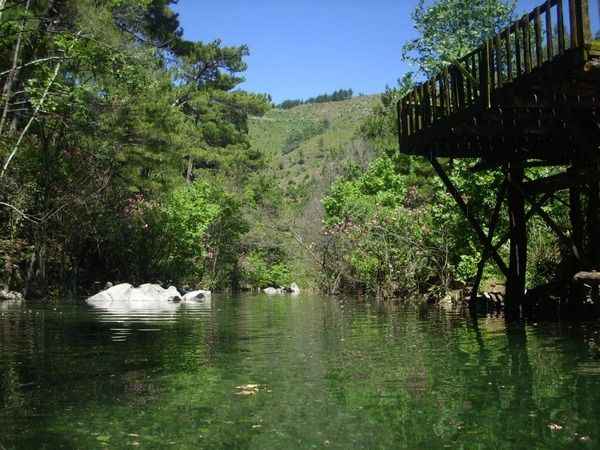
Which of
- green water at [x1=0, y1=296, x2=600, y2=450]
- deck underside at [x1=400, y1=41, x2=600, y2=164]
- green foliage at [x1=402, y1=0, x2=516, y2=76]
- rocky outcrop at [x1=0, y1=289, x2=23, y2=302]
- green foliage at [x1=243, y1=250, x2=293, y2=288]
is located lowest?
green water at [x1=0, y1=296, x2=600, y2=450]

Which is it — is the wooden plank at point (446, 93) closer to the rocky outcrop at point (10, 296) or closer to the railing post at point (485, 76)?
the railing post at point (485, 76)

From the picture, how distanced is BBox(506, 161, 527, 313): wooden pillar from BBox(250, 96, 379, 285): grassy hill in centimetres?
2031

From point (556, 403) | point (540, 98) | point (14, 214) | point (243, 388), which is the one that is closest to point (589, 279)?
point (540, 98)

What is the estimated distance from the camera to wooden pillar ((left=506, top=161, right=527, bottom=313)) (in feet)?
41.4

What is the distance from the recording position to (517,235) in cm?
1279

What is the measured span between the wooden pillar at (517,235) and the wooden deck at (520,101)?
33cm

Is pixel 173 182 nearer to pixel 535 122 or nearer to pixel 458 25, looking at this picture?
pixel 458 25

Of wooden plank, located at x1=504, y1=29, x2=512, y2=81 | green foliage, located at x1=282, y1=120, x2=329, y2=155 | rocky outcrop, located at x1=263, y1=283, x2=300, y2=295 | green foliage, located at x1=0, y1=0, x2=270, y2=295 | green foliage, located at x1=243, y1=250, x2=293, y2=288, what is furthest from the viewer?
green foliage, located at x1=282, y1=120, x2=329, y2=155

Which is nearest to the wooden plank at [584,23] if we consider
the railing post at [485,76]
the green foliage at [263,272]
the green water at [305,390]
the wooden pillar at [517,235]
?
the railing post at [485,76]

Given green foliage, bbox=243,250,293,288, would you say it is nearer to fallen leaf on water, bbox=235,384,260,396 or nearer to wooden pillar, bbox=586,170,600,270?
wooden pillar, bbox=586,170,600,270

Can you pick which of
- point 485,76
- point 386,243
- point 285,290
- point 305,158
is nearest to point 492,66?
point 485,76

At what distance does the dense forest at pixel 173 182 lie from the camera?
1847 cm

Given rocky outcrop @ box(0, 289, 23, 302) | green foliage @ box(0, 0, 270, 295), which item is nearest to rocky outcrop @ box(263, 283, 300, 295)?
green foliage @ box(0, 0, 270, 295)

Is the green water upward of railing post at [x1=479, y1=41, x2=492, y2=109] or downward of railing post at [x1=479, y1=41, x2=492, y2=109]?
downward
